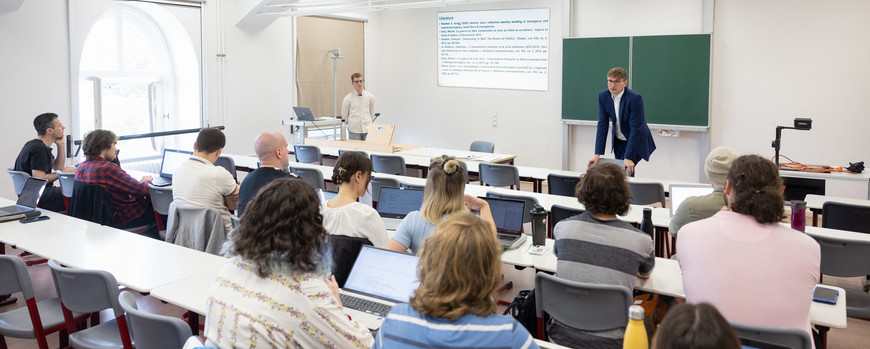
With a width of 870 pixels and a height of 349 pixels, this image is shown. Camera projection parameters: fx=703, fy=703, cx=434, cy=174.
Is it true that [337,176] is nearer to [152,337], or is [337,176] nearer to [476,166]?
[152,337]

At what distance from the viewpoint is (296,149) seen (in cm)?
767

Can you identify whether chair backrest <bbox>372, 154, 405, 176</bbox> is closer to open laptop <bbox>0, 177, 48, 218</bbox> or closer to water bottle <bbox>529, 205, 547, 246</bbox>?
open laptop <bbox>0, 177, 48, 218</bbox>

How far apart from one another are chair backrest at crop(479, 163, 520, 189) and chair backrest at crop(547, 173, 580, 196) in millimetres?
491

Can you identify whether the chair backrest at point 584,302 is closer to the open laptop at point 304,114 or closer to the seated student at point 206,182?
the seated student at point 206,182

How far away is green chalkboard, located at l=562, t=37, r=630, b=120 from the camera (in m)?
8.28

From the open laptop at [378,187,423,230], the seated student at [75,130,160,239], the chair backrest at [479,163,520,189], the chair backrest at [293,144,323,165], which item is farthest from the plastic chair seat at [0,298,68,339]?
the chair backrest at [293,144,323,165]

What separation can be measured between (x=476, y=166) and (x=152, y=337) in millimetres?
4414

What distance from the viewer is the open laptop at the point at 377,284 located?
2.60 metres

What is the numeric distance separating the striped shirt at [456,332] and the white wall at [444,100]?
7634mm

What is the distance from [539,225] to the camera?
3527mm

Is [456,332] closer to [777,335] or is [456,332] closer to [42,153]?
[777,335]

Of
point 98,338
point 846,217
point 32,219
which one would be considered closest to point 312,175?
point 32,219

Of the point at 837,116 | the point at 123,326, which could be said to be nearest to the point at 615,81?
the point at 837,116

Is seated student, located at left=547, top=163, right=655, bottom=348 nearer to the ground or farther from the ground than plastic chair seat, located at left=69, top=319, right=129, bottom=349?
farther from the ground
